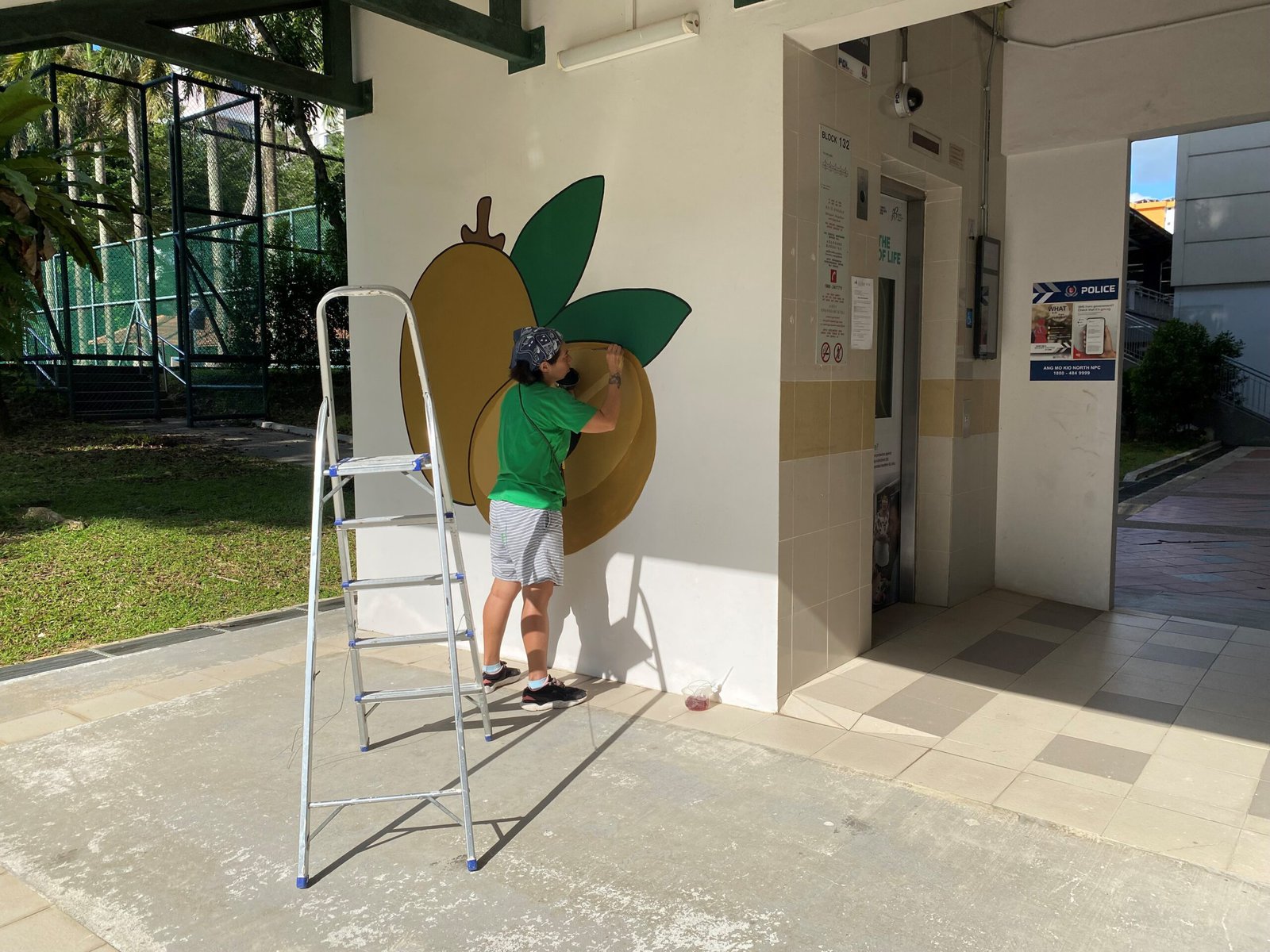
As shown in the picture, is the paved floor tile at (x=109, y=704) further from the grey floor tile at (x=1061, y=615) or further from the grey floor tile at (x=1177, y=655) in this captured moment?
the grey floor tile at (x=1177, y=655)

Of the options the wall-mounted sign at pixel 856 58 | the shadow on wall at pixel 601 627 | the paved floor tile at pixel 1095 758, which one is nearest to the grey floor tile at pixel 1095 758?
the paved floor tile at pixel 1095 758

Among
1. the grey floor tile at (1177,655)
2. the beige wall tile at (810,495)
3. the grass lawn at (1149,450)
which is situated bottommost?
the grey floor tile at (1177,655)

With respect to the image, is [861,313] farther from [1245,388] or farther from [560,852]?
[1245,388]

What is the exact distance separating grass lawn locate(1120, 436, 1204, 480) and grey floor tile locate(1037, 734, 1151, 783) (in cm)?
1197

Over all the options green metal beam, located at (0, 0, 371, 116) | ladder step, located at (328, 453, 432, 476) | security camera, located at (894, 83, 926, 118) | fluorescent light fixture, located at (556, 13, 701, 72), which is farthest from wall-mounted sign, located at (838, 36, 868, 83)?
green metal beam, located at (0, 0, 371, 116)

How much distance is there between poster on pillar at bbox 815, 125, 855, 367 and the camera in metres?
4.29

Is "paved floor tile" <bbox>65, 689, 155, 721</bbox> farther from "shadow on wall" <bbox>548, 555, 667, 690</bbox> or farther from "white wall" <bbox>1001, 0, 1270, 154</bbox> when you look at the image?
"white wall" <bbox>1001, 0, 1270, 154</bbox>

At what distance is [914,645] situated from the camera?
5.11 m

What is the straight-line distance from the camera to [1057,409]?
19.9 ft

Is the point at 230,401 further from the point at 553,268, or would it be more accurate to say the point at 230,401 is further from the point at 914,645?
the point at 914,645

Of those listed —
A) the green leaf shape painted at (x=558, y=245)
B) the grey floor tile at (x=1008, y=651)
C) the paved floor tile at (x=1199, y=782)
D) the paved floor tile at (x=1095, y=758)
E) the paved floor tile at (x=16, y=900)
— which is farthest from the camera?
the grey floor tile at (x=1008, y=651)

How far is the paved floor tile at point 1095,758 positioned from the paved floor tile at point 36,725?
4.23m

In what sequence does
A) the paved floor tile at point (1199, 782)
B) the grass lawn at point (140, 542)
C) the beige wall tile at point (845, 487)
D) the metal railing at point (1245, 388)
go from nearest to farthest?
the paved floor tile at point (1199, 782), the beige wall tile at point (845, 487), the grass lawn at point (140, 542), the metal railing at point (1245, 388)

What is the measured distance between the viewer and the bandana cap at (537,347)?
4180mm
